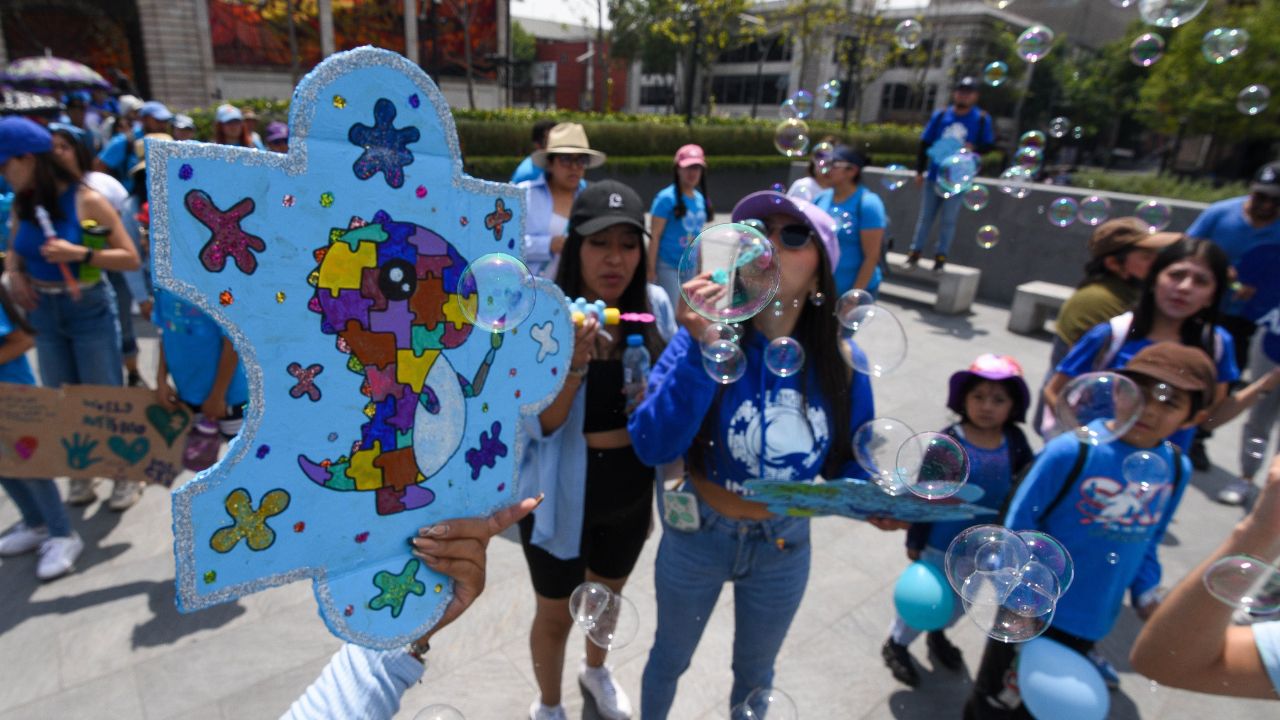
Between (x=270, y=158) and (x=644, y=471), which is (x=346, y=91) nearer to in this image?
(x=270, y=158)

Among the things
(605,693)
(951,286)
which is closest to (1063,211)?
(951,286)

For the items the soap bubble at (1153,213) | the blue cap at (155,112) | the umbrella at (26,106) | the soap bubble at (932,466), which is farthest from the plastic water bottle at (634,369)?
the umbrella at (26,106)

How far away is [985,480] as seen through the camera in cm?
245

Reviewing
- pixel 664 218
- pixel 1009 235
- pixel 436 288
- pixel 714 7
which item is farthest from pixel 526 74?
pixel 436 288

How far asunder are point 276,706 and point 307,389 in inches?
78.0

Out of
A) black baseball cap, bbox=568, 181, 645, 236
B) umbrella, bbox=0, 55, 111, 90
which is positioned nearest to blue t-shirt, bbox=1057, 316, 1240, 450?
black baseball cap, bbox=568, 181, 645, 236

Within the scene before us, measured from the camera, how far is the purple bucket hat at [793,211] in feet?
5.86

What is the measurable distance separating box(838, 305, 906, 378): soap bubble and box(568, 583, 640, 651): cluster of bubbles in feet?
3.70

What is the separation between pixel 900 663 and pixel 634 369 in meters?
1.77

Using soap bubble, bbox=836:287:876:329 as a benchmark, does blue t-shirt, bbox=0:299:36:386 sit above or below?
below

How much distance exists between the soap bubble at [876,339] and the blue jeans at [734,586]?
64 centimetres

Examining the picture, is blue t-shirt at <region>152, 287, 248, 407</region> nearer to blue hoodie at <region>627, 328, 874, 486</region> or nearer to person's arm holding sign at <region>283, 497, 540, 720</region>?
person's arm holding sign at <region>283, 497, 540, 720</region>

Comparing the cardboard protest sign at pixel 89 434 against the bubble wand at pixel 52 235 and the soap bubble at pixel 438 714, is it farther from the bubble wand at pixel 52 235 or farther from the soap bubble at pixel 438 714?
the soap bubble at pixel 438 714

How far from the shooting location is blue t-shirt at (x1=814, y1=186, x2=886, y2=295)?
4629 mm
